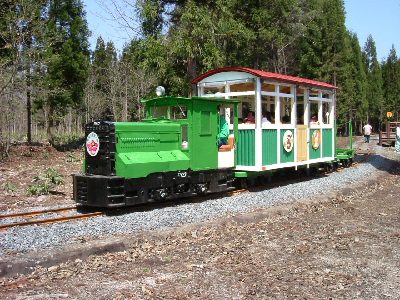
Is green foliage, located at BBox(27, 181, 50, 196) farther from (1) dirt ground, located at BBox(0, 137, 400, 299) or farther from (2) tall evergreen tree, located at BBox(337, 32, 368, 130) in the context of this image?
(2) tall evergreen tree, located at BBox(337, 32, 368, 130)

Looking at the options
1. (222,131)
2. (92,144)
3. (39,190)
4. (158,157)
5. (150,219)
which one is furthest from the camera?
(39,190)

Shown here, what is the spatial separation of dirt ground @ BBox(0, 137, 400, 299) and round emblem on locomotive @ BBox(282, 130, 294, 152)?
442 centimetres

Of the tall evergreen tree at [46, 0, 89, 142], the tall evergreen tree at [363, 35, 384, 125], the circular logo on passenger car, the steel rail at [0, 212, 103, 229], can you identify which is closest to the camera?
the steel rail at [0, 212, 103, 229]

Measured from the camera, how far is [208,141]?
35.7ft

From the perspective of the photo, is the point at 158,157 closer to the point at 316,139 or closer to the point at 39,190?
the point at 39,190

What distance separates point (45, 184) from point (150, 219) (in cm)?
505

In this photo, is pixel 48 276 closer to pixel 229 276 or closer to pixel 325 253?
pixel 229 276

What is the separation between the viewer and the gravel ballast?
6.86m

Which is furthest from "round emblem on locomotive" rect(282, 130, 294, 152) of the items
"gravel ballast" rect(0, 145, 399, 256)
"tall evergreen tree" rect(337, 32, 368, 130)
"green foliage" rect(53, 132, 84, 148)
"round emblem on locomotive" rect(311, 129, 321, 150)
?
"tall evergreen tree" rect(337, 32, 368, 130)

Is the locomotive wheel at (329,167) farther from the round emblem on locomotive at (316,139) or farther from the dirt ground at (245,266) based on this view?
the dirt ground at (245,266)

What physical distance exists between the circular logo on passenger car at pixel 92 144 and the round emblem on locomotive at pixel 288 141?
5.77 m

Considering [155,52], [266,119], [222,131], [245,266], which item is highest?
[155,52]

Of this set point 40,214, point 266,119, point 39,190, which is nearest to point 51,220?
point 40,214

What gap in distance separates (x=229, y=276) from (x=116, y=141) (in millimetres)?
4492
